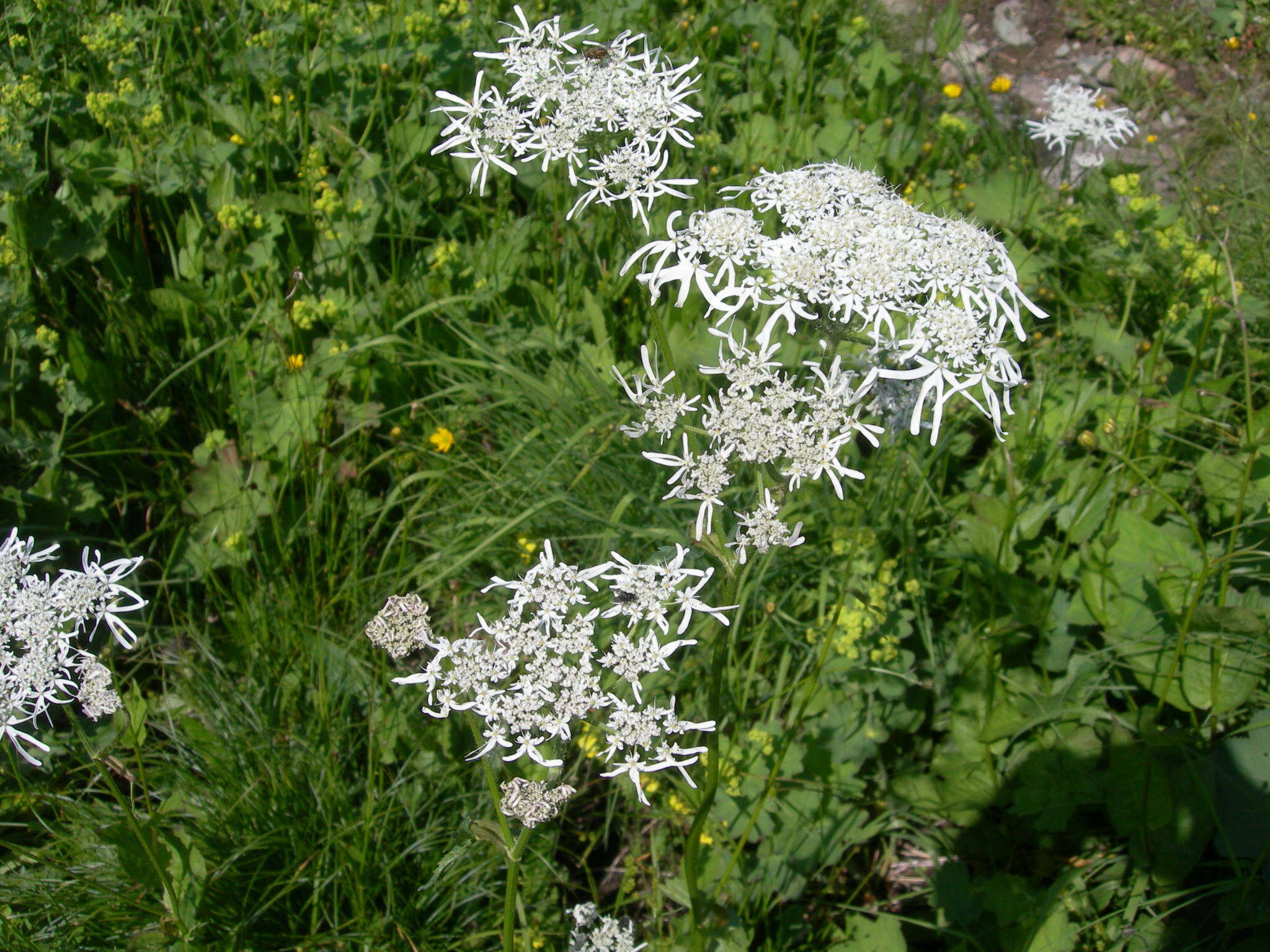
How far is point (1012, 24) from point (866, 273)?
511 centimetres

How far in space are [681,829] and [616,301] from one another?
2.09 m

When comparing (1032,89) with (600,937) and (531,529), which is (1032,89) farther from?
(600,937)

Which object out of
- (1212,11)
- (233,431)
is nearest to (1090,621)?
(233,431)

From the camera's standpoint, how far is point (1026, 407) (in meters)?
3.49

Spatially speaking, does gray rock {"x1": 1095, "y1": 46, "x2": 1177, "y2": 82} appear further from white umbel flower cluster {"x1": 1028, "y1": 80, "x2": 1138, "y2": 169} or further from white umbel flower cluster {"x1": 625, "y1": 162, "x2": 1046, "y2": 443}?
white umbel flower cluster {"x1": 625, "y1": 162, "x2": 1046, "y2": 443}

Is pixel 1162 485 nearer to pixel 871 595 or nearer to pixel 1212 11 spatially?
pixel 871 595

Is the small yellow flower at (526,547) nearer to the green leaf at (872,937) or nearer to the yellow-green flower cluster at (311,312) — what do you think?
the yellow-green flower cluster at (311,312)

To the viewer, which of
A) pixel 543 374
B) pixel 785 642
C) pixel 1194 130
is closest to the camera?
pixel 785 642

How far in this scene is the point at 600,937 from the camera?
218cm

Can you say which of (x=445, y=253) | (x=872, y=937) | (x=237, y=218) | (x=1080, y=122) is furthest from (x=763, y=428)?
(x=1080, y=122)

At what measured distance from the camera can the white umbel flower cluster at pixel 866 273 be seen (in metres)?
1.81

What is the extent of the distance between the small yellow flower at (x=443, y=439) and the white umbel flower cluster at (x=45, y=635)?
1.39m

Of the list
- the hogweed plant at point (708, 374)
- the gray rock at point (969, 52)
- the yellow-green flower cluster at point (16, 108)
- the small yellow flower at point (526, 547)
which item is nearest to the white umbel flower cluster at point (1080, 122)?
the gray rock at point (969, 52)

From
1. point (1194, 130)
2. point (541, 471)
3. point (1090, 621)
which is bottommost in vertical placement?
point (1090, 621)
